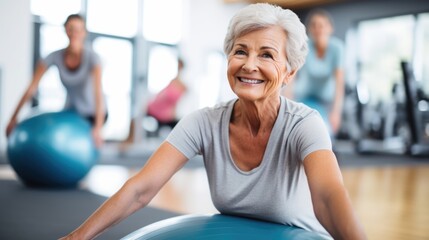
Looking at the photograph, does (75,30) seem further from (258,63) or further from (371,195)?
(371,195)

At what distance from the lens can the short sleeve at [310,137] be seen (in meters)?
1.04

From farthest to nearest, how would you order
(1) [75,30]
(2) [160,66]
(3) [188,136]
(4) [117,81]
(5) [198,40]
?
(5) [198,40] → (2) [160,66] → (4) [117,81] → (1) [75,30] → (3) [188,136]

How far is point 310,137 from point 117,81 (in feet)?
20.9

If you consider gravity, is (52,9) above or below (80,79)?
above

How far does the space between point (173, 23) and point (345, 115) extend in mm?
3433

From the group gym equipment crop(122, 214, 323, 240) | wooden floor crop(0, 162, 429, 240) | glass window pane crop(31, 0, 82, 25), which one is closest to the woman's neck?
gym equipment crop(122, 214, 323, 240)

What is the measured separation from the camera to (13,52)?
19.1 ft

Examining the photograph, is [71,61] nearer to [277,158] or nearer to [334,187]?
[277,158]

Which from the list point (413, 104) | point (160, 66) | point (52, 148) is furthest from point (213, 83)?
point (52, 148)

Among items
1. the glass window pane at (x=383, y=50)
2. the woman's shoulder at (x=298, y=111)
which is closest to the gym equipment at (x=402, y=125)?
the glass window pane at (x=383, y=50)

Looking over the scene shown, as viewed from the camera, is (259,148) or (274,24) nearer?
(274,24)

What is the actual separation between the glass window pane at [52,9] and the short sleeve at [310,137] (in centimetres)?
584

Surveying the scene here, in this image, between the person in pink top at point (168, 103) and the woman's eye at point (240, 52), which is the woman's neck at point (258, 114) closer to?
the woman's eye at point (240, 52)

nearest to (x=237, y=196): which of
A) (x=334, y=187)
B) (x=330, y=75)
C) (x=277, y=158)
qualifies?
(x=277, y=158)
